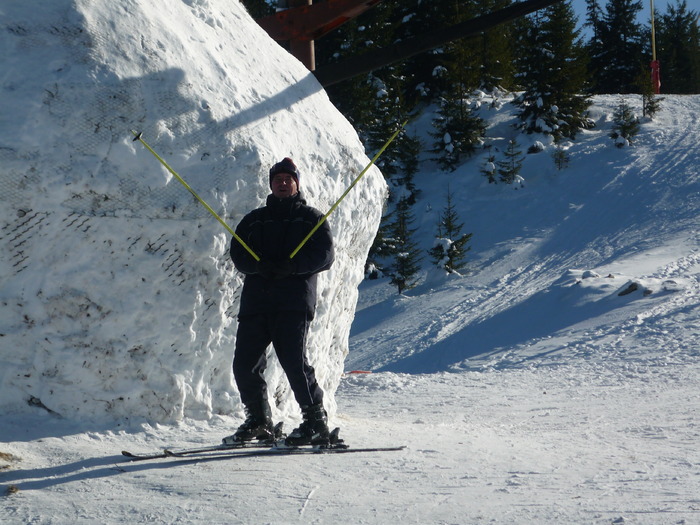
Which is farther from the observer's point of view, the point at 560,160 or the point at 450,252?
the point at 560,160

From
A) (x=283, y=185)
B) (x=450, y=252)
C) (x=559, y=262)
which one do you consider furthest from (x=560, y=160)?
(x=283, y=185)

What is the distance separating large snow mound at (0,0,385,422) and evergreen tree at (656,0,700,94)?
40.9 meters

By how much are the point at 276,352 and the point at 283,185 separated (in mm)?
1038

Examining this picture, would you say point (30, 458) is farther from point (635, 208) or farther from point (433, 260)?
point (635, 208)

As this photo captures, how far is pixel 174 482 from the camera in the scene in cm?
382

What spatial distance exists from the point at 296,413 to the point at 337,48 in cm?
2343

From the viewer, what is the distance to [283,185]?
15.4ft

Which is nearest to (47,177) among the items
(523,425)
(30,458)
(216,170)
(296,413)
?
(216,170)

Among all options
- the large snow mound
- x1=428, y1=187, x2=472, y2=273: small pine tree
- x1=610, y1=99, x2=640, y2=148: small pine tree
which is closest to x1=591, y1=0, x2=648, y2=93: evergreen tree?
x1=610, y1=99, x2=640, y2=148: small pine tree

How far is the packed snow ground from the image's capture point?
3.53 metres

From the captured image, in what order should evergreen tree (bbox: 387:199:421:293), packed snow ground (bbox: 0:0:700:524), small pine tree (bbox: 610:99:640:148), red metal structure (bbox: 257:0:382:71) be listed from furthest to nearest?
small pine tree (bbox: 610:99:640:148)
evergreen tree (bbox: 387:199:421:293)
red metal structure (bbox: 257:0:382:71)
packed snow ground (bbox: 0:0:700:524)

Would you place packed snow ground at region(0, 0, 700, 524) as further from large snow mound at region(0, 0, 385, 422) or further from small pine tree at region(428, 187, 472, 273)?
small pine tree at region(428, 187, 472, 273)

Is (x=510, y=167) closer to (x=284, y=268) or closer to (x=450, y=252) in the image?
(x=450, y=252)

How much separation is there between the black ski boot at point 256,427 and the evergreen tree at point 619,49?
3804 centimetres
